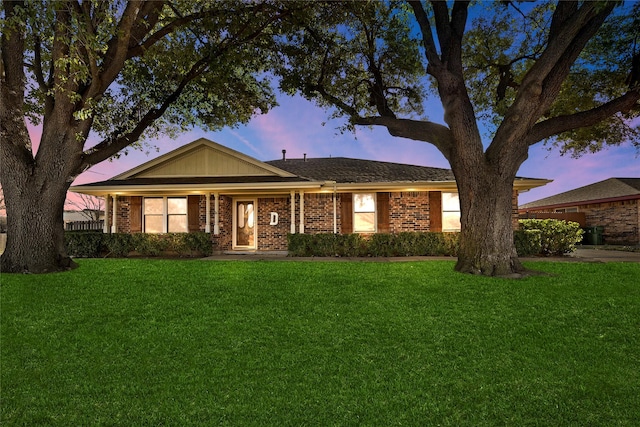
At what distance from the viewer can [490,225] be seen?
7520mm

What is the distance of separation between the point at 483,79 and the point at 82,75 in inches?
512

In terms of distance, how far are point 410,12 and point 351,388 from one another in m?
11.1

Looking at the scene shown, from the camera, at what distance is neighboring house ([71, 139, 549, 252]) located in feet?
43.7

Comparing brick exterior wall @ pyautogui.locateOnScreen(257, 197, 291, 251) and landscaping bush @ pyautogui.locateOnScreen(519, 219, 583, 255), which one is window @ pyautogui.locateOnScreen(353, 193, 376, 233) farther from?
landscaping bush @ pyautogui.locateOnScreen(519, 219, 583, 255)

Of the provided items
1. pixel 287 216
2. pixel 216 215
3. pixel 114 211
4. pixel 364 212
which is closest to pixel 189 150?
pixel 216 215

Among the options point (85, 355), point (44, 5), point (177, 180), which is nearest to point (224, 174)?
point (177, 180)

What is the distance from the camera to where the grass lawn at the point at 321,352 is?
2805 mm

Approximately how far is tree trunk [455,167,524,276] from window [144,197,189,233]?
445 inches

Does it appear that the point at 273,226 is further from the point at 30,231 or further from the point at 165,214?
the point at 30,231

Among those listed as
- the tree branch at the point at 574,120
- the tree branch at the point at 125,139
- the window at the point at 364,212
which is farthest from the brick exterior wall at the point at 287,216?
the tree branch at the point at 574,120

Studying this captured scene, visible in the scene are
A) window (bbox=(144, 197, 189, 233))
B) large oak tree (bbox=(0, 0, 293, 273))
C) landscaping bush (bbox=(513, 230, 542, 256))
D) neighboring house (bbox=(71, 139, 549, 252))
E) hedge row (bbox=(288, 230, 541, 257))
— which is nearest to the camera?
large oak tree (bbox=(0, 0, 293, 273))

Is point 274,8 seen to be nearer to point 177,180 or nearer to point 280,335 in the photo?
point 177,180

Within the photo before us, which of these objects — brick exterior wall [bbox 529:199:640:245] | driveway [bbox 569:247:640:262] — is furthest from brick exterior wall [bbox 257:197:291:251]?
brick exterior wall [bbox 529:199:640:245]

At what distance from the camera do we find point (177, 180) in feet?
44.7
